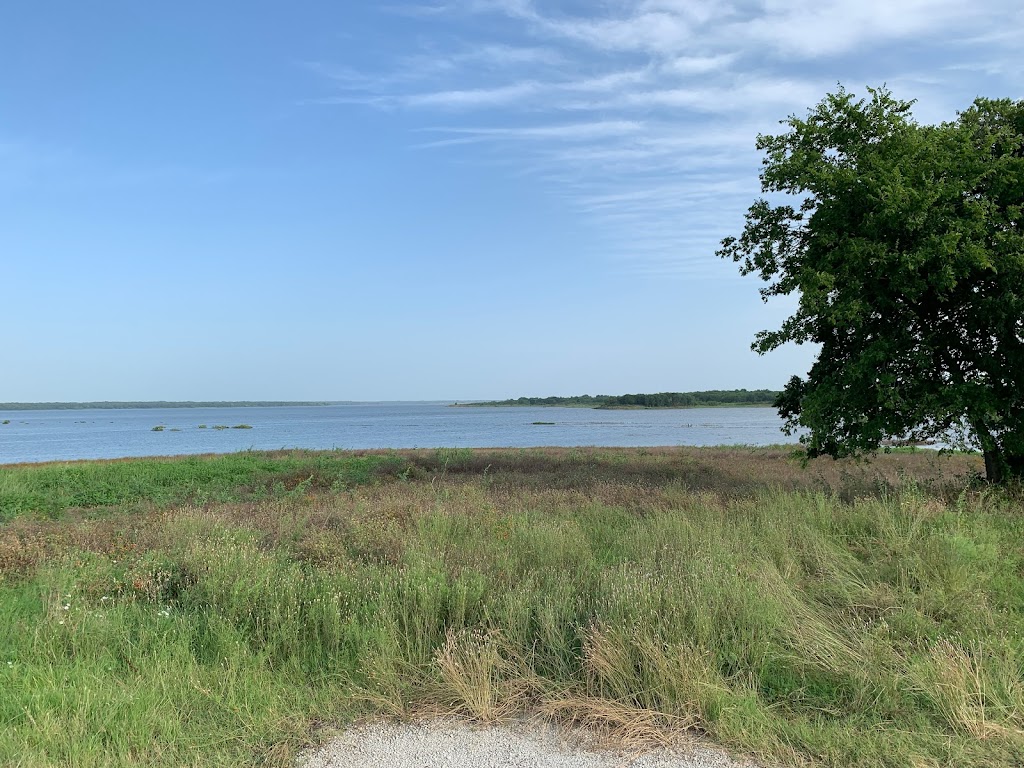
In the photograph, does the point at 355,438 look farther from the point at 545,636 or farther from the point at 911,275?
the point at 545,636

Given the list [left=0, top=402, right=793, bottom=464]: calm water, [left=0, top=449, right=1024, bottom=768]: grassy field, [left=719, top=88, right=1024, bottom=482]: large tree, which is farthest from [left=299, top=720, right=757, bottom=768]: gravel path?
[left=0, top=402, right=793, bottom=464]: calm water

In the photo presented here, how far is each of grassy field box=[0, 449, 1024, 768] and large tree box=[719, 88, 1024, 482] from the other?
3.90 meters

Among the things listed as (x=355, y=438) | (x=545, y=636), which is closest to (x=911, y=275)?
(x=545, y=636)

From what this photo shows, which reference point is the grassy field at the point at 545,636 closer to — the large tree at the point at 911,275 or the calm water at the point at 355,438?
the large tree at the point at 911,275

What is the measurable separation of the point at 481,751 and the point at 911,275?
39.1 feet

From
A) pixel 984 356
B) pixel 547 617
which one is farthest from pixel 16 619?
pixel 984 356

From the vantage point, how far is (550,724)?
4.32 m

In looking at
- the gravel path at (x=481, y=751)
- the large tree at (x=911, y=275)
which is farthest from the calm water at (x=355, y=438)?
the gravel path at (x=481, y=751)

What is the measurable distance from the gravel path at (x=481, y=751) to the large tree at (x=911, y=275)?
9807mm

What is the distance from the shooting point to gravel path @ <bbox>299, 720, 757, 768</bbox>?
3826mm

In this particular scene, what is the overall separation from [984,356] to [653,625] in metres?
11.1

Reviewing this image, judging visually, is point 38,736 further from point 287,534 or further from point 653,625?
point 287,534

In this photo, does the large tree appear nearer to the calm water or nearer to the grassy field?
the grassy field

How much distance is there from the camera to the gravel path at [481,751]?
3.83 meters
